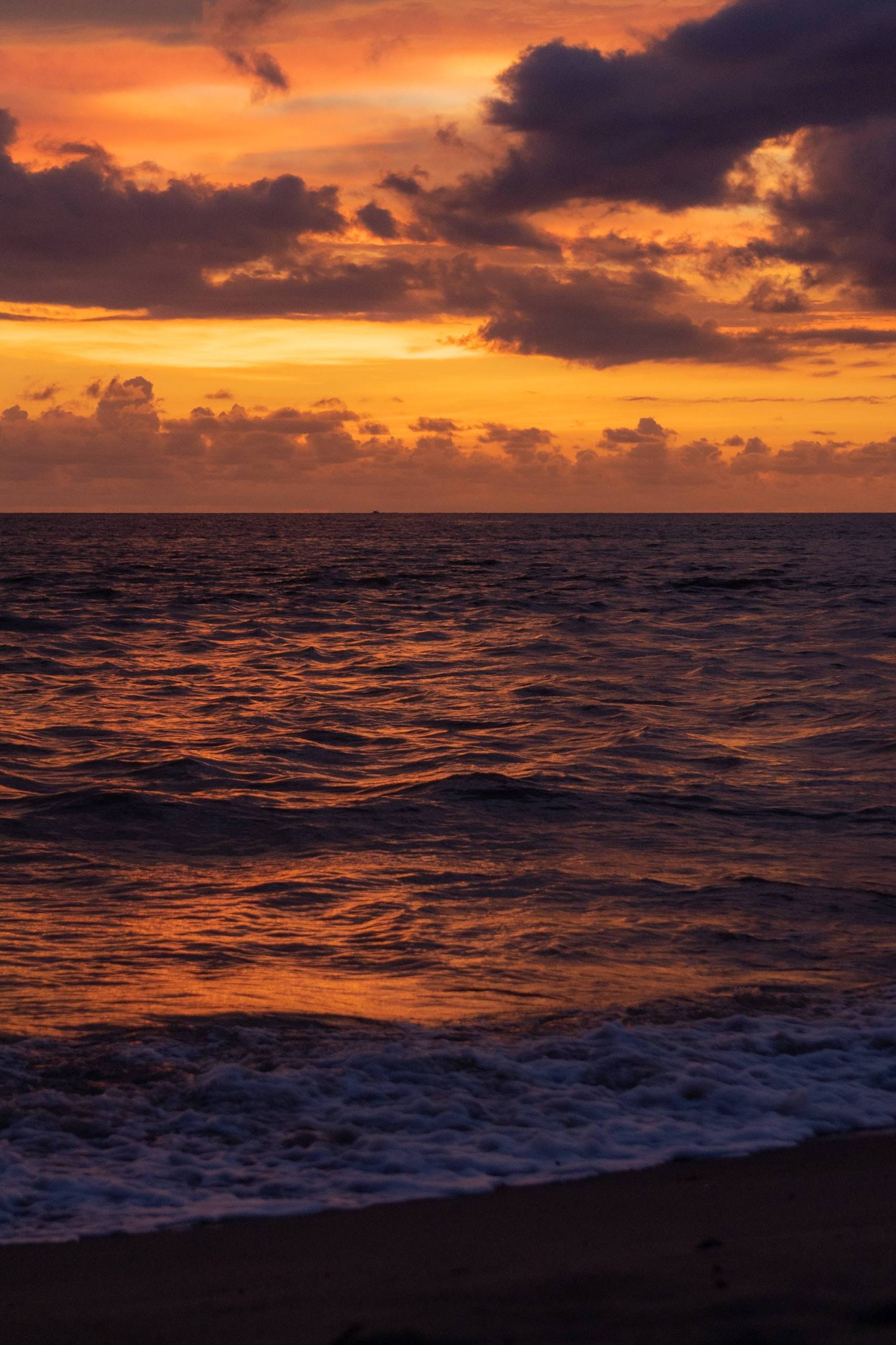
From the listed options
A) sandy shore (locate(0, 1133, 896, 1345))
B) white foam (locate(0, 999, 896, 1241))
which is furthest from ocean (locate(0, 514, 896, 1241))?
sandy shore (locate(0, 1133, 896, 1345))

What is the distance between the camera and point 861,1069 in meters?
4.94

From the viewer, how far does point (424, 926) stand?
7.16 m

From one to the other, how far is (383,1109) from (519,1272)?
1.33 meters

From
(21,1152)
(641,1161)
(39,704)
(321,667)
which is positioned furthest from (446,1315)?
(321,667)

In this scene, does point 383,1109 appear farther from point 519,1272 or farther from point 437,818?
point 437,818

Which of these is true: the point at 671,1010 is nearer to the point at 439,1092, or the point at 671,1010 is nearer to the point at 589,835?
the point at 439,1092

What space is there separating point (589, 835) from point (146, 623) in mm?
20706

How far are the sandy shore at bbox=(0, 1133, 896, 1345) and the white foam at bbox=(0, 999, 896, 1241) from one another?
0.19m

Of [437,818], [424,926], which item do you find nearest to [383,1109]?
[424,926]

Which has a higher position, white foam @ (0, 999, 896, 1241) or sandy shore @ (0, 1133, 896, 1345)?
sandy shore @ (0, 1133, 896, 1345)

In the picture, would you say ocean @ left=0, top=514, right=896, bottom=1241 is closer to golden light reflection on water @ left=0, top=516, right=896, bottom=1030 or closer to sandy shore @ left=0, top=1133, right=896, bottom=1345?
golden light reflection on water @ left=0, top=516, right=896, bottom=1030

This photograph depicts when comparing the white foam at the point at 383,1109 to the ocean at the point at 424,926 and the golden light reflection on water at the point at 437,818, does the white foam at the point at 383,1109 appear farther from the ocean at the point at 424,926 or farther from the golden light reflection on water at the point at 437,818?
the golden light reflection on water at the point at 437,818

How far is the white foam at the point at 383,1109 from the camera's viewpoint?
13.0 feet

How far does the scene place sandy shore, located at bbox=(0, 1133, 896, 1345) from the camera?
3.04 meters
